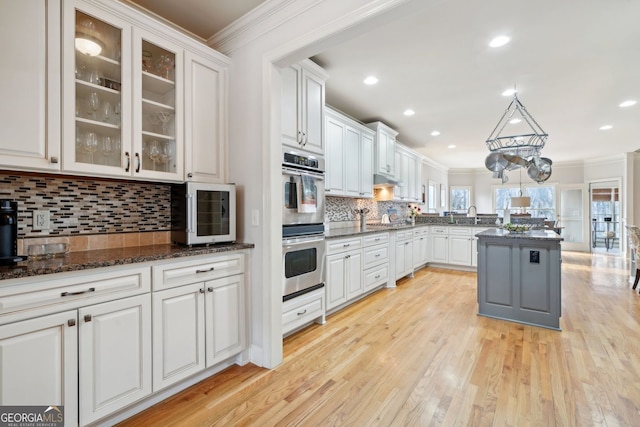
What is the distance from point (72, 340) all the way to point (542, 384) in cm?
280

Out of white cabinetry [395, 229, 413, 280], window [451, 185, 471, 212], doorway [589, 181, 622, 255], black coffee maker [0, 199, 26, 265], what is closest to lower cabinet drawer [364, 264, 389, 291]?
white cabinetry [395, 229, 413, 280]

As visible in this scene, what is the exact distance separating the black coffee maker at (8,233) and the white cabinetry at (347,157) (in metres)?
2.73

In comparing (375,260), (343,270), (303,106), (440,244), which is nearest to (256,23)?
(303,106)

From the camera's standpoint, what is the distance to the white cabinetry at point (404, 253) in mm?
4664

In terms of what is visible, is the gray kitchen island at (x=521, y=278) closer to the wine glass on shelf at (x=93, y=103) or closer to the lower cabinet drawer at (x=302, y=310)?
the lower cabinet drawer at (x=302, y=310)

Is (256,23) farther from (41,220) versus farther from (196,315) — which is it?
(196,315)

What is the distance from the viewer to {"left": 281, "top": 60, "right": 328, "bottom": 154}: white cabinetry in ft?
8.63

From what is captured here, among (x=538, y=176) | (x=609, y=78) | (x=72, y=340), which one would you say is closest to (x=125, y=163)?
(x=72, y=340)

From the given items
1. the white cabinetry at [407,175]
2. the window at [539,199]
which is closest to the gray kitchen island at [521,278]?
the white cabinetry at [407,175]

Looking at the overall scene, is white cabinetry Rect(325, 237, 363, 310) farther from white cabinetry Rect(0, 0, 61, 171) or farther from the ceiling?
white cabinetry Rect(0, 0, 61, 171)

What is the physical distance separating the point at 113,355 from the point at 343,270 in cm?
227

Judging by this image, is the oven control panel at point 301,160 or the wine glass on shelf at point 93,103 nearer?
the wine glass on shelf at point 93,103

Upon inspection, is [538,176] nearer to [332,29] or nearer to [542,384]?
[542,384]

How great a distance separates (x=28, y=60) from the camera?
1506mm
